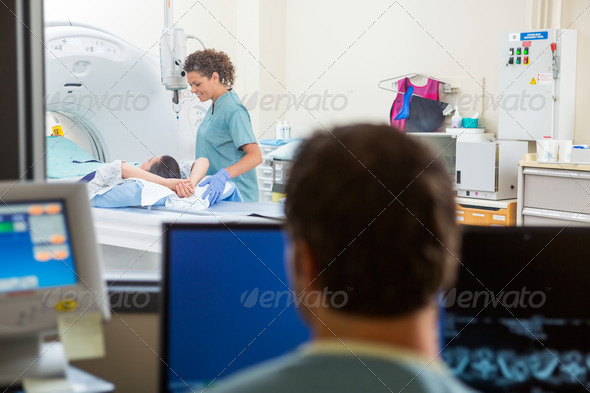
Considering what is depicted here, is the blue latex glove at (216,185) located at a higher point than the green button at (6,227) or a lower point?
lower

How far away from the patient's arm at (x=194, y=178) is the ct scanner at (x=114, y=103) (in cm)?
15

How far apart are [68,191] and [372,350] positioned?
74cm

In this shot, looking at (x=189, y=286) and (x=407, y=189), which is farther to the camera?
(x=189, y=286)

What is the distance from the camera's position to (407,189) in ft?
1.76

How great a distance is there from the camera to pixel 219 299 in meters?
1.02

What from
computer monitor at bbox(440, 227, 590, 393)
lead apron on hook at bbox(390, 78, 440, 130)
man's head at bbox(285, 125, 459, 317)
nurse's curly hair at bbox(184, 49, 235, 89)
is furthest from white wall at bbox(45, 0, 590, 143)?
man's head at bbox(285, 125, 459, 317)

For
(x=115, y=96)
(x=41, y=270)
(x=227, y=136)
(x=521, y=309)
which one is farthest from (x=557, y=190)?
(x=41, y=270)

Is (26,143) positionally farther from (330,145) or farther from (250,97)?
(250,97)

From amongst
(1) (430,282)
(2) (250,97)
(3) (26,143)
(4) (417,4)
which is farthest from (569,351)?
(2) (250,97)

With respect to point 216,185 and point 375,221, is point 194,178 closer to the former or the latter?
point 216,185

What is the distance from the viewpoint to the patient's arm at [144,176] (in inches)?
116

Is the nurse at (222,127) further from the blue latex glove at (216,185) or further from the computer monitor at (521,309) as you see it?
the computer monitor at (521,309)

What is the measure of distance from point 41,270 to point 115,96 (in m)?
2.16

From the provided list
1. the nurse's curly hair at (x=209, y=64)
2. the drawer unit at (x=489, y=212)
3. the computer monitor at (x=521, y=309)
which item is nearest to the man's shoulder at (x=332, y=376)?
the computer monitor at (x=521, y=309)
